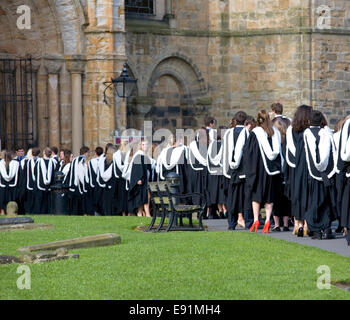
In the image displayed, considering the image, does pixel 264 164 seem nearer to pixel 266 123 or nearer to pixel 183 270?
pixel 266 123

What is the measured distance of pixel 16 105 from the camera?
2609 centimetres

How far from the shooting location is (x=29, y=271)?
39.5 ft

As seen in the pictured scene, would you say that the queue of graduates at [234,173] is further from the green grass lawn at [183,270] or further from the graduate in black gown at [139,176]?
the green grass lawn at [183,270]

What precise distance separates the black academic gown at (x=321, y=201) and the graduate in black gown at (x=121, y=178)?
21.3 feet

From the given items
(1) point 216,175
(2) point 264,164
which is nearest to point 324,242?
(2) point 264,164

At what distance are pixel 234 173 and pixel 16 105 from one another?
32.5 ft

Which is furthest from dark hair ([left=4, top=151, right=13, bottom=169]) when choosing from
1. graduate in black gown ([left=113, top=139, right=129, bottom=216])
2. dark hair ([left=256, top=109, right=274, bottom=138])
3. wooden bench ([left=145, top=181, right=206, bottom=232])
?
dark hair ([left=256, top=109, right=274, bottom=138])

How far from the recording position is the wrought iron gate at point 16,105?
25766 mm

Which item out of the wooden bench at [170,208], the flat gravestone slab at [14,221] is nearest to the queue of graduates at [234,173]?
the wooden bench at [170,208]

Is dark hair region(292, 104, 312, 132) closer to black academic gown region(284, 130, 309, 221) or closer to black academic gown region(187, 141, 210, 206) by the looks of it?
black academic gown region(284, 130, 309, 221)
